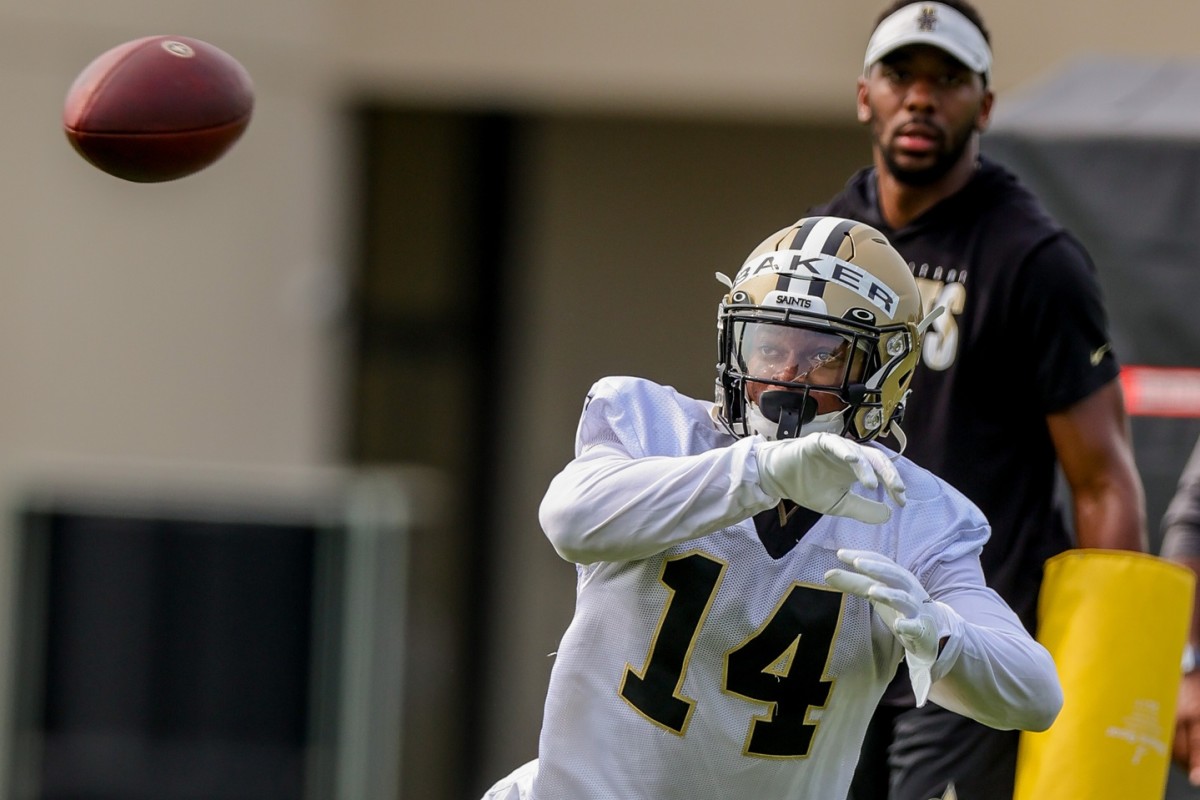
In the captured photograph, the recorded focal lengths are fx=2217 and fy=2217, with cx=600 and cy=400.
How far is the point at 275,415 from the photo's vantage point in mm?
10758

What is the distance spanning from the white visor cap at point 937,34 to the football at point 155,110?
1319 mm

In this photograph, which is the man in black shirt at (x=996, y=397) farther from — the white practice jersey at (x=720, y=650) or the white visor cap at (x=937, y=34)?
the white practice jersey at (x=720, y=650)

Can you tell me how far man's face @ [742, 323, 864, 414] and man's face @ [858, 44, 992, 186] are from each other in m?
1.12

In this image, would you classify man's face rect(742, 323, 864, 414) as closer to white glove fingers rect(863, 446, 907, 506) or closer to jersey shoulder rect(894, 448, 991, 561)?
jersey shoulder rect(894, 448, 991, 561)

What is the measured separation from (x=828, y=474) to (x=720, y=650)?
42 centimetres

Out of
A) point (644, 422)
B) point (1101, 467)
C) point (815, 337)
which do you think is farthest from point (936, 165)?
point (644, 422)

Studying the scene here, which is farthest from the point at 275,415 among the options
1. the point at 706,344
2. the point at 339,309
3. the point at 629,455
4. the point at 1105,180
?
the point at 629,455

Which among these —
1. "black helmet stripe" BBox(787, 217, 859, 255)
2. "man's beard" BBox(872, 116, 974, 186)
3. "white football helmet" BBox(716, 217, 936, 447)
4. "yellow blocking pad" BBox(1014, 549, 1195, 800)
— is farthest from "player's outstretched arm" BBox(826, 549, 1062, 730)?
"man's beard" BBox(872, 116, 974, 186)

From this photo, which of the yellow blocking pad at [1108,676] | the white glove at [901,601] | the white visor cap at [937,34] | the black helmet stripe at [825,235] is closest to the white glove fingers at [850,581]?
the white glove at [901,601]

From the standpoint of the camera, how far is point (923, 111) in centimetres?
447

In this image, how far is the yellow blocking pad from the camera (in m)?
4.17

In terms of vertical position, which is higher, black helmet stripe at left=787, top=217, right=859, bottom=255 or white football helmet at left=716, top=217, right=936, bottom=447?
black helmet stripe at left=787, top=217, right=859, bottom=255

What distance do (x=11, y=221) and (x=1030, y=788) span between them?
716 centimetres

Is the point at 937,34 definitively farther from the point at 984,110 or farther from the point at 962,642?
the point at 962,642
